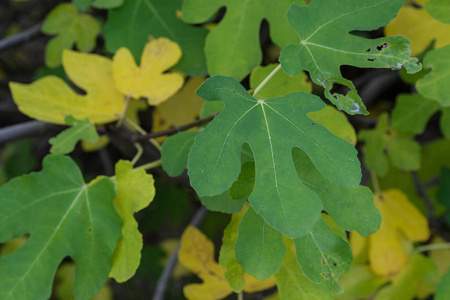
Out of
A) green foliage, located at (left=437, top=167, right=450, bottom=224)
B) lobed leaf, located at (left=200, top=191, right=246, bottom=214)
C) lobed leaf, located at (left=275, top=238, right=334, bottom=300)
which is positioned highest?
lobed leaf, located at (left=200, top=191, right=246, bottom=214)

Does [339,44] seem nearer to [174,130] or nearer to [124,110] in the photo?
[174,130]

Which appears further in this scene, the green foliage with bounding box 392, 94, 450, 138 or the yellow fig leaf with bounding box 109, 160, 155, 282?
the green foliage with bounding box 392, 94, 450, 138

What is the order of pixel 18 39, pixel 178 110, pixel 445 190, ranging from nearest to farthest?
pixel 178 110 → pixel 445 190 → pixel 18 39

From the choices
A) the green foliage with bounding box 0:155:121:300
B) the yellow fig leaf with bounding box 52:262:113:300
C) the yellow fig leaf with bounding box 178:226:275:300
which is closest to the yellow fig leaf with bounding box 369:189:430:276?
the yellow fig leaf with bounding box 178:226:275:300

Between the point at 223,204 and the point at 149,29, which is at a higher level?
the point at 149,29

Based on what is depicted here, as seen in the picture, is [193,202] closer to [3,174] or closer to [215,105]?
[3,174]

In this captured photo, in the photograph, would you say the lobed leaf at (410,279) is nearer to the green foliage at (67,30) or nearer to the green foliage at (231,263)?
the green foliage at (231,263)

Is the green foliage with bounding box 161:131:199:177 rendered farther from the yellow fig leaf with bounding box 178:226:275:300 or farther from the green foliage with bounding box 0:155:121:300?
the yellow fig leaf with bounding box 178:226:275:300

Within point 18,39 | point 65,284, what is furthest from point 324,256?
point 65,284
